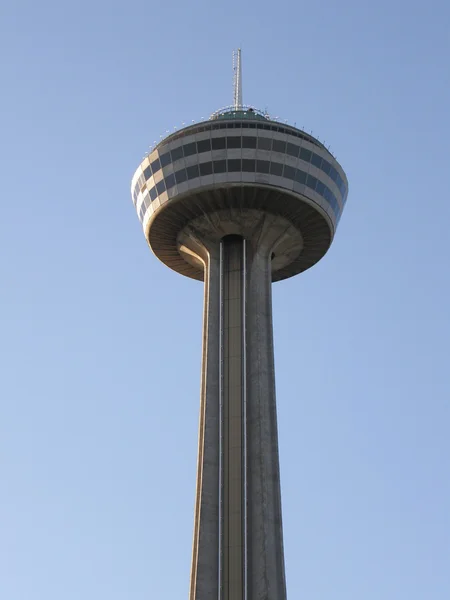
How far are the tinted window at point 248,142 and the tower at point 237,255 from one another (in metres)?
0.12

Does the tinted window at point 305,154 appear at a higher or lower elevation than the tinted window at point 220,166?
higher

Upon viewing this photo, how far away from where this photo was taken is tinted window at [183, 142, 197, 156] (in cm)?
7162

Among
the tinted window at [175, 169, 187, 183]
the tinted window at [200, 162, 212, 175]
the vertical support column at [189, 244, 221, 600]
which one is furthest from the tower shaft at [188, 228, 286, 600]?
the tinted window at [200, 162, 212, 175]

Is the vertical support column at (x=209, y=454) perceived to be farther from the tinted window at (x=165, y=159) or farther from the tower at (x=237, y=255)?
the tinted window at (x=165, y=159)

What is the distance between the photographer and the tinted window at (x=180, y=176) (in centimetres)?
7122

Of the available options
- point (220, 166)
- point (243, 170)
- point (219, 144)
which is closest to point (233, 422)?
point (243, 170)

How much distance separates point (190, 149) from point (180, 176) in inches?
96.0

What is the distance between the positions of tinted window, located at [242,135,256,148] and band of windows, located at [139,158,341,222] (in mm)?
1253

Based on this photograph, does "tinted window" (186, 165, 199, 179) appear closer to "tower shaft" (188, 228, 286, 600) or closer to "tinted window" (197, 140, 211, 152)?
"tinted window" (197, 140, 211, 152)

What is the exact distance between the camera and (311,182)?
7162cm

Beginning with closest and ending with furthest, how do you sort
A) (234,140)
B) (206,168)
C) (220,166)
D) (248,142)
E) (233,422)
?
(233,422), (220,166), (206,168), (248,142), (234,140)

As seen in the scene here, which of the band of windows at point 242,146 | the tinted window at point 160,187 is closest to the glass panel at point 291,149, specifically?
the band of windows at point 242,146

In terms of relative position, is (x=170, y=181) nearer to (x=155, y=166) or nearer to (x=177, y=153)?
(x=177, y=153)

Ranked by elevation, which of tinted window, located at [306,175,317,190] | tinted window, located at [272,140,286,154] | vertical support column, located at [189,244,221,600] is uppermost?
tinted window, located at [272,140,286,154]
